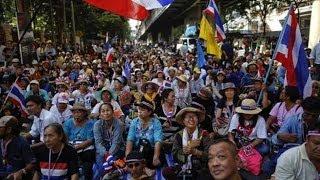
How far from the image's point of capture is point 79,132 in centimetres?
673

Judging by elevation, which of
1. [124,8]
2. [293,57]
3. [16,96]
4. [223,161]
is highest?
[124,8]

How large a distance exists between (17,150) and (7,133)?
0.80ft

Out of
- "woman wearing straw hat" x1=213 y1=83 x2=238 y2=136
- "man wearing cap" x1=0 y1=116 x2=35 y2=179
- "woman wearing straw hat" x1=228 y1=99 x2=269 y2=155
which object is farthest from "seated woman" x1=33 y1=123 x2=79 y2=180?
"woman wearing straw hat" x1=213 y1=83 x2=238 y2=136

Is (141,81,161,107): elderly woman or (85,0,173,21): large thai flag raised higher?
(85,0,173,21): large thai flag

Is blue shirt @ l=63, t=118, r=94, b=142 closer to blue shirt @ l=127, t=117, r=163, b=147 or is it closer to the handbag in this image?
blue shirt @ l=127, t=117, r=163, b=147

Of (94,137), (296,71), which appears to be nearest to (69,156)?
(94,137)

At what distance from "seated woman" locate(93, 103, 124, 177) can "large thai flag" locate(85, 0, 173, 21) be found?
1586 mm

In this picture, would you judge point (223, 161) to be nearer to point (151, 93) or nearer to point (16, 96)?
point (16, 96)

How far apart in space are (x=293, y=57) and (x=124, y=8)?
2708 millimetres

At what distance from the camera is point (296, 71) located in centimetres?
652

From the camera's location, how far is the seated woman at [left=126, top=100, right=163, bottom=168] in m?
6.07

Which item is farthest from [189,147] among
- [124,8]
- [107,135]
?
[124,8]

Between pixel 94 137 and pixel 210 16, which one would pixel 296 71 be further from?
pixel 210 16

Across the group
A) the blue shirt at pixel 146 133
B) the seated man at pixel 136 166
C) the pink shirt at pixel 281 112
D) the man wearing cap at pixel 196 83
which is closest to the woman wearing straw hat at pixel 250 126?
the pink shirt at pixel 281 112
